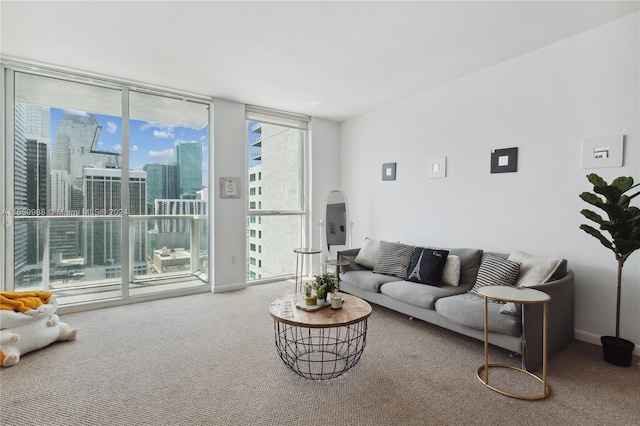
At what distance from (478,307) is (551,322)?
0.56 meters

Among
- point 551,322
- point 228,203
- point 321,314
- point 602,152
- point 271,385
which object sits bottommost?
point 271,385

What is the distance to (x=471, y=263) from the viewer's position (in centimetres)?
350

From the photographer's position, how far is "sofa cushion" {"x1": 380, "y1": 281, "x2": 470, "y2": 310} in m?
3.12

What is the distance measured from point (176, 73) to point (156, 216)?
74.5 inches

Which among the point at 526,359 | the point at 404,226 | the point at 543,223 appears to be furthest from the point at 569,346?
the point at 404,226

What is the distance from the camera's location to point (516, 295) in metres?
2.17

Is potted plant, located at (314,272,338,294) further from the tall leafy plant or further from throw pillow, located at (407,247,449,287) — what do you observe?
the tall leafy plant

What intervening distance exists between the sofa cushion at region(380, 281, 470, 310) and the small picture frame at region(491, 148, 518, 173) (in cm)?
134

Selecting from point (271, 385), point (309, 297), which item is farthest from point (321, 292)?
point (271, 385)

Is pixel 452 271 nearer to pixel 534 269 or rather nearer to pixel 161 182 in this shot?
pixel 534 269

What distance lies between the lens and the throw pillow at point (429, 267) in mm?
3453

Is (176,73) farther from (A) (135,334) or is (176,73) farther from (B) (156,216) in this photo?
(A) (135,334)

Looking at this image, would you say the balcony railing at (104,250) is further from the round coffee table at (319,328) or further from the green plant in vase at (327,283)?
the green plant in vase at (327,283)

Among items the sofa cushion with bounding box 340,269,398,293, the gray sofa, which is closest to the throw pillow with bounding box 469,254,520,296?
the gray sofa
